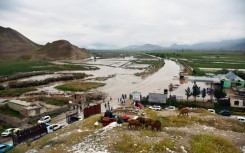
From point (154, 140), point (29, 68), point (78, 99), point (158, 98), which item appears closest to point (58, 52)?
point (29, 68)

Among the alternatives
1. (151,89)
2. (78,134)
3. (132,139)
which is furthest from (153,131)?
(151,89)

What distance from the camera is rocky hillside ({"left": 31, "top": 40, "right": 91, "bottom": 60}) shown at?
17100 centimetres

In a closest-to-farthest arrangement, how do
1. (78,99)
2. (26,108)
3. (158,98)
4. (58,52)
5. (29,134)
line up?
1. (29,134)
2. (26,108)
3. (158,98)
4. (78,99)
5. (58,52)

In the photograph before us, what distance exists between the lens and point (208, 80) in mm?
61906

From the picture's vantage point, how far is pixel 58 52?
7023 inches

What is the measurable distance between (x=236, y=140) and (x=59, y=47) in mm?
178060

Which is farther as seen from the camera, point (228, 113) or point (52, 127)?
point (228, 113)

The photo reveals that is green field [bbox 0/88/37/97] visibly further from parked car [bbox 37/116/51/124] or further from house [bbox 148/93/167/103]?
house [bbox 148/93/167/103]

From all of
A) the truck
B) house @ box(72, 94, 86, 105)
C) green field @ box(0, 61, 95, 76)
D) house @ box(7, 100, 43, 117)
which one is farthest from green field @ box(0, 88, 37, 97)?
green field @ box(0, 61, 95, 76)

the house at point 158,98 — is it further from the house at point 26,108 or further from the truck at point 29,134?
the truck at point 29,134

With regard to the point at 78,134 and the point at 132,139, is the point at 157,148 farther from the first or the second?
the point at 78,134

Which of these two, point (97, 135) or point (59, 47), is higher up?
point (59, 47)

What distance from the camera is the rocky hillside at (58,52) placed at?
17100cm

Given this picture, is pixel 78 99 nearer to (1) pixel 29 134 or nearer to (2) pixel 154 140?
(1) pixel 29 134
